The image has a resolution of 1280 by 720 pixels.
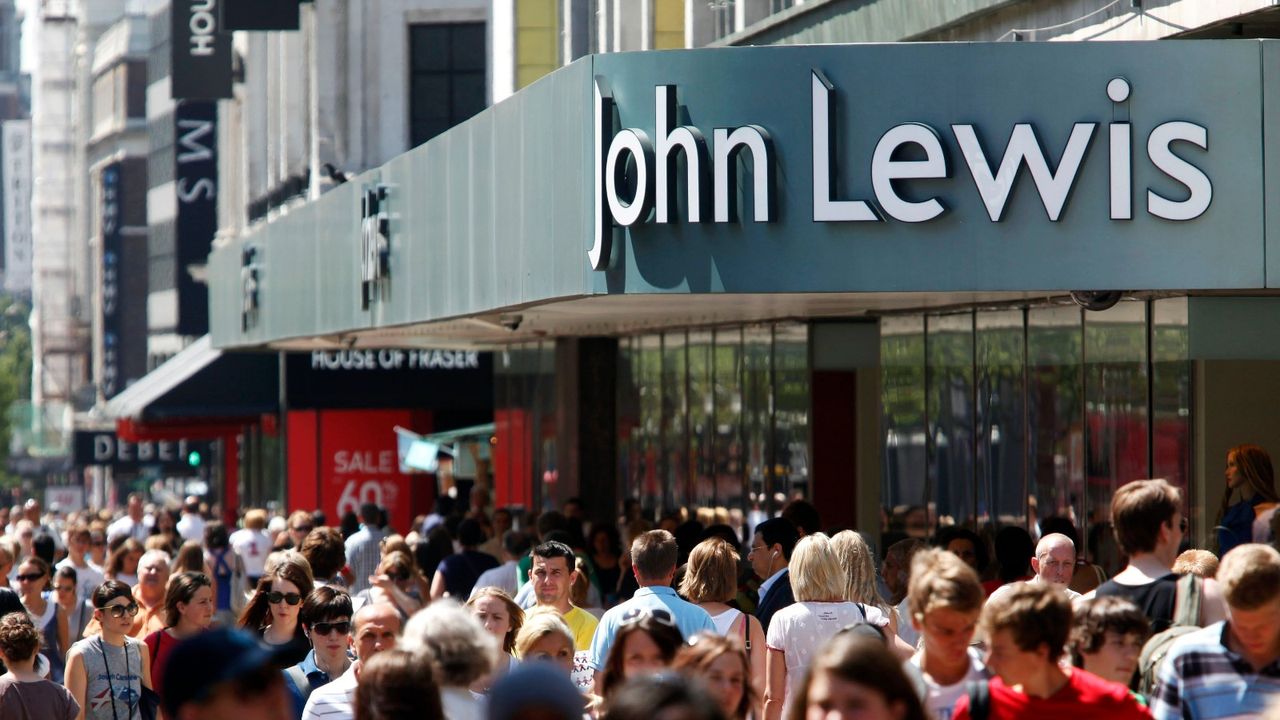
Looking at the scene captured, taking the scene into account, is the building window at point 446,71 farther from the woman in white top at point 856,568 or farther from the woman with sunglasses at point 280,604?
the woman in white top at point 856,568

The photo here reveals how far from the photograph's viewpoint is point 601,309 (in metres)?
16.5

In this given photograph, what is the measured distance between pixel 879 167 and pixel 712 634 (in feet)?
18.6

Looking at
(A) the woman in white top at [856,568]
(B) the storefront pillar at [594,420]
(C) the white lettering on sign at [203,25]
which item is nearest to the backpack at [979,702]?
(A) the woman in white top at [856,568]

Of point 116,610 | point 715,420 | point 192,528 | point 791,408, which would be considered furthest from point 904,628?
point 192,528

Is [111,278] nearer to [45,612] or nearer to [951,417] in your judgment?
[951,417]

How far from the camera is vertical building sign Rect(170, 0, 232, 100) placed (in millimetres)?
36625

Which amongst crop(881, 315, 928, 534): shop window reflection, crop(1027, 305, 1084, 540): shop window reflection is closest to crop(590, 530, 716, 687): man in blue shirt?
crop(1027, 305, 1084, 540): shop window reflection

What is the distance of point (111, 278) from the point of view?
292 ft

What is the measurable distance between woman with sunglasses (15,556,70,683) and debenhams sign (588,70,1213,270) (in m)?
4.15

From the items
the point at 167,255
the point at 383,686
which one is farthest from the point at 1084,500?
the point at 167,255

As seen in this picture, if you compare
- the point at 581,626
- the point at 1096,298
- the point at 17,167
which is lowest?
the point at 581,626

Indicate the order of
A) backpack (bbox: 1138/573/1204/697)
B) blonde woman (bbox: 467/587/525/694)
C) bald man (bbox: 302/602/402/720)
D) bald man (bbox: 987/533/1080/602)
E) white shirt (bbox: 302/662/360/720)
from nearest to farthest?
backpack (bbox: 1138/573/1204/697) → white shirt (bbox: 302/662/360/720) → bald man (bbox: 302/602/402/720) → blonde woman (bbox: 467/587/525/694) → bald man (bbox: 987/533/1080/602)

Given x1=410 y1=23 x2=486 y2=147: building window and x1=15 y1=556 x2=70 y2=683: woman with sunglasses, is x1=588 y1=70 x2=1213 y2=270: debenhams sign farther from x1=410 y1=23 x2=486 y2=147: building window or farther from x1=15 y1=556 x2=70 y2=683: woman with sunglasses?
x1=410 y1=23 x2=486 y2=147: building window

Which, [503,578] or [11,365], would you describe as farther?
[11,365]
